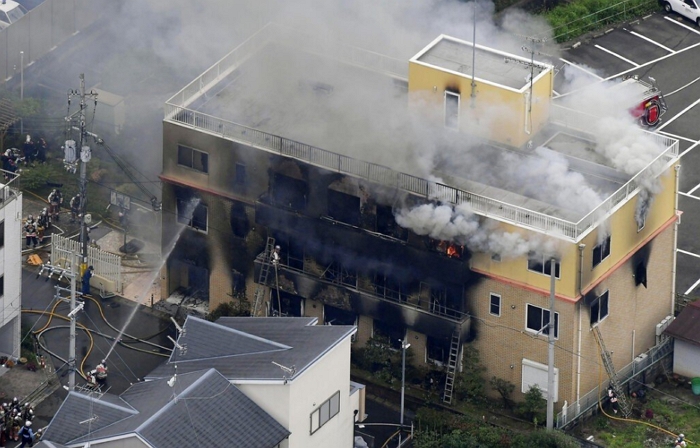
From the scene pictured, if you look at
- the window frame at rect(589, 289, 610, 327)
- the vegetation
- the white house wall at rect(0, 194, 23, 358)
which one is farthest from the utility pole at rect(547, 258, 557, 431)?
the vegetation

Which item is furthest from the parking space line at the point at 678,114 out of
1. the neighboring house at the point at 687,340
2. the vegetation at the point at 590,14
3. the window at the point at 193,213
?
the window at the point at 193,213

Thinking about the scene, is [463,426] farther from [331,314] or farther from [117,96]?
[117,96]

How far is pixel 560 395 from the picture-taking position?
7494 centimetres

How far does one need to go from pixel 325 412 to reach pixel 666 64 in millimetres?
34815

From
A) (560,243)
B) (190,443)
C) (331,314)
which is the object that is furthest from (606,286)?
(190,443)

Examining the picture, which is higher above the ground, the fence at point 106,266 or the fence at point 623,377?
the fence at point 106,266

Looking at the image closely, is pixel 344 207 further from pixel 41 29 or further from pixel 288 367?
pixel 41 29

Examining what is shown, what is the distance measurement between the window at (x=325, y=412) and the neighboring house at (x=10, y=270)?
14185 millimetres

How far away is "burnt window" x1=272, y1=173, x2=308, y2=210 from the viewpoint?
77.9m

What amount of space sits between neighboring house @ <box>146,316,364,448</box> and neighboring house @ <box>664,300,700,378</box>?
13491mm

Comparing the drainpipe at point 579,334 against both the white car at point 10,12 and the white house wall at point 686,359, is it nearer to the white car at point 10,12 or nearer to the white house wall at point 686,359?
the white house wall at point 686,359

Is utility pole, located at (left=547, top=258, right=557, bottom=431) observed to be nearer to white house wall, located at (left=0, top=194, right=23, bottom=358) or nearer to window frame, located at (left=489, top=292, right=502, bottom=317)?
window frame, located at (left=489, top=292, right=502, bottom=317)

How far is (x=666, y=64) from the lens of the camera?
97.0 meters

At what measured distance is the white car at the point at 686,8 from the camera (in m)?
99.6
